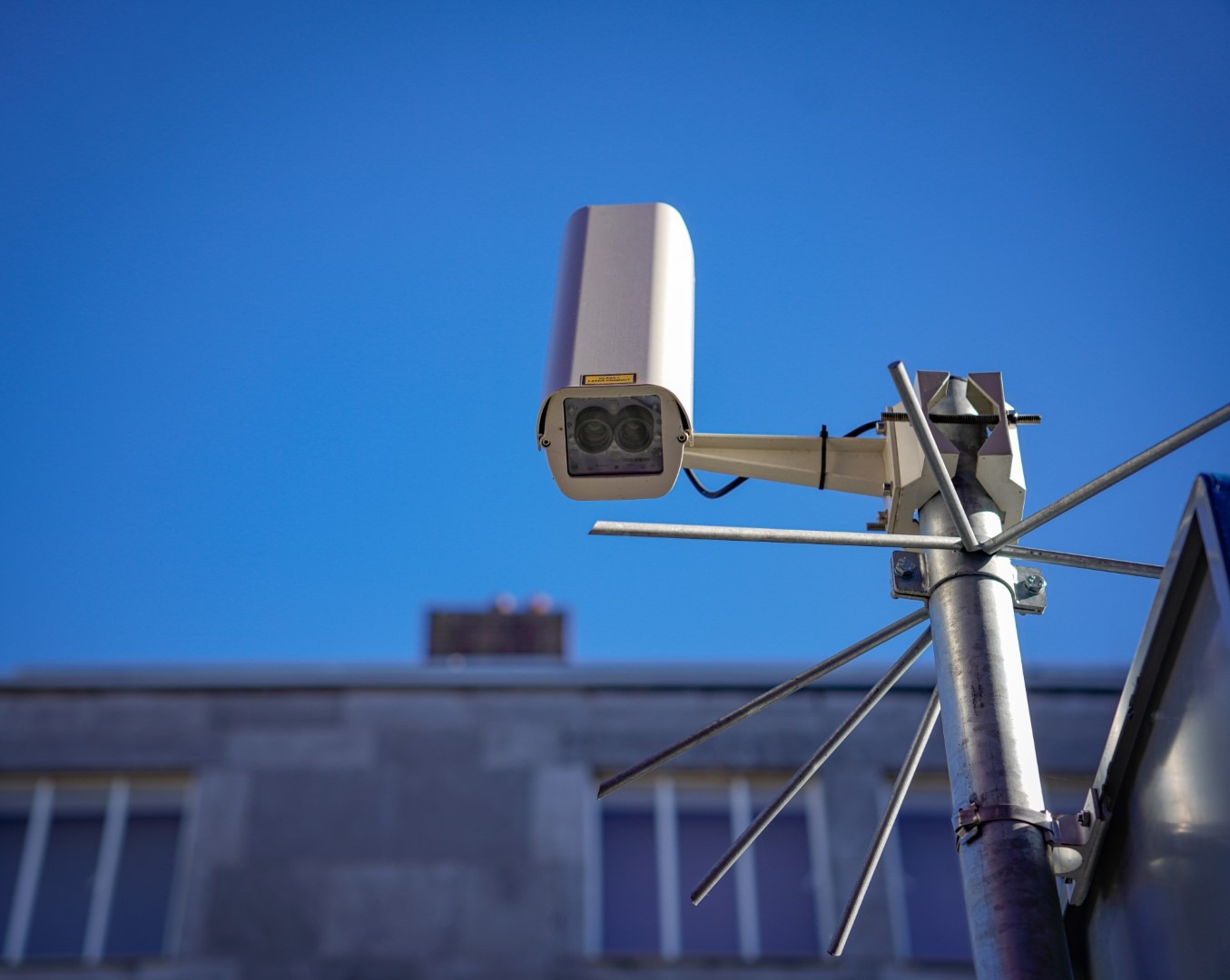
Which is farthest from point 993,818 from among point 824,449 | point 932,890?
point 932,890

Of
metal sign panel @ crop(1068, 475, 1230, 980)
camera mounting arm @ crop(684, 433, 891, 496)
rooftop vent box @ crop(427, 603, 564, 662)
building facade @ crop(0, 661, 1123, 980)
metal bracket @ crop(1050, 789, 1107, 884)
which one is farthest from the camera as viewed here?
rooftop vent box @ crop(427, 603, 564, 662)

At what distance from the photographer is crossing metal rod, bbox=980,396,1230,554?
14.1ft

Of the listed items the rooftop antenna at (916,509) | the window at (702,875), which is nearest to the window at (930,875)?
the window at (702,875)

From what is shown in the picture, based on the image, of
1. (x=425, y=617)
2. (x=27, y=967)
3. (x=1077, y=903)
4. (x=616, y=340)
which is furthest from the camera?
(x=425, y=617)

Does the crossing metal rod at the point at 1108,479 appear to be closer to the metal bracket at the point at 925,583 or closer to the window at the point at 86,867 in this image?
the metal bracket at the point at 925,583

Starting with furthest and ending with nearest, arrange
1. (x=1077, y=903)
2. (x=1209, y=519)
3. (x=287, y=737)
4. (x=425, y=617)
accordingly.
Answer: (x=425, y=617) < (x=287, y=737) < (x=1077, y=903) < (x=1209, y=519)

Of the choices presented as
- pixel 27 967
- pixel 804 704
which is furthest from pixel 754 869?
pixel 27 967

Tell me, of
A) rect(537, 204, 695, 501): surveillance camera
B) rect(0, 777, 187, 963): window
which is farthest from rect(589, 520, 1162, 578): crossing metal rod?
rect(0, 777, 187, 963): window

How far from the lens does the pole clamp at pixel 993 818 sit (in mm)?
4309

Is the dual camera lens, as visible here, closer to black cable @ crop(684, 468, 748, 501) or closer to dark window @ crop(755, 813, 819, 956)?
black cable @ crop(684, 468, 748, 501)

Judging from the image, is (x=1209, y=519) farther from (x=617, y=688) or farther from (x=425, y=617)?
(x=425, y=617)

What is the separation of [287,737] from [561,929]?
10.8ft

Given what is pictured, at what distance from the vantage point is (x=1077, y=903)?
5039mm

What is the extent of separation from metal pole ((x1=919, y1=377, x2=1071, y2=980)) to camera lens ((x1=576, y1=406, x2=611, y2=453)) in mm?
1118
